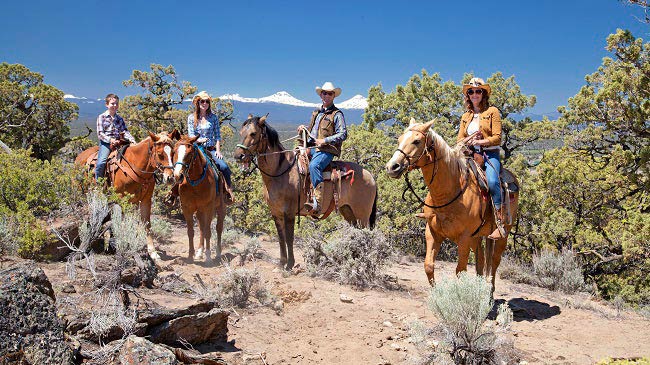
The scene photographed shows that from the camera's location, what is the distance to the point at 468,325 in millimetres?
4281

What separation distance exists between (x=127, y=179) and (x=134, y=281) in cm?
422

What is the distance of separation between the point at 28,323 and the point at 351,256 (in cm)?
533

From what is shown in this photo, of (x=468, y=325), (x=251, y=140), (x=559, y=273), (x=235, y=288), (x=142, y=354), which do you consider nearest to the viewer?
(x=142, y=354)

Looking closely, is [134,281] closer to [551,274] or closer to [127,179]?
[127,179]

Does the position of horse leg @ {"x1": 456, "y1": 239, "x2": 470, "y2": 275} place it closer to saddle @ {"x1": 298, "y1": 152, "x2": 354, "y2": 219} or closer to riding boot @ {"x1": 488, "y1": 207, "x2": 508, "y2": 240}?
riding boot @ {"x1": 488, "y1": 207, "x2": 508, "y2": 240}

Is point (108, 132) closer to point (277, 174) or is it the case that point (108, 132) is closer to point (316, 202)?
point (277, 174)

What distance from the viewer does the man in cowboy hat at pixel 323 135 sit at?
27.0 feet

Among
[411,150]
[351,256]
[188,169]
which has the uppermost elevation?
[411,150]

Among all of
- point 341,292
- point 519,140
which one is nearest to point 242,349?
point 341,292

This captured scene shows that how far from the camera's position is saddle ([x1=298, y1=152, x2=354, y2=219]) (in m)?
8.35

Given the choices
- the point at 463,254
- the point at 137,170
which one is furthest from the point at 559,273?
the point at 137,170

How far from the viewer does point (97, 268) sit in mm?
4910

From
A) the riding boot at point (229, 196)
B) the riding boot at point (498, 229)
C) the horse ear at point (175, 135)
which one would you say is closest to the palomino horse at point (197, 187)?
the riding boot at point (229, 196)

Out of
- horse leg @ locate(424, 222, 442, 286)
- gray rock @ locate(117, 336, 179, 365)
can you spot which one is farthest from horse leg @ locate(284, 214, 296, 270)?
gray rock @ locate(117, 336, 179, 365)
